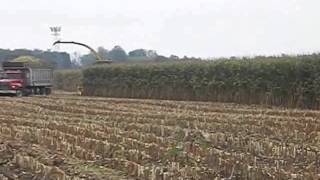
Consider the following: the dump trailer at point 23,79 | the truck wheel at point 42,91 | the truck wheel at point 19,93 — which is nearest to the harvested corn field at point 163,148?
the dump trailer at point 23,79

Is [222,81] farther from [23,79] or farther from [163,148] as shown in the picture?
[163,148]

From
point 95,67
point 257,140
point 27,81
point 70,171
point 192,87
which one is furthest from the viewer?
point 95,67

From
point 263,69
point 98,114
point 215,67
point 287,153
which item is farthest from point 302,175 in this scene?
point 215,67

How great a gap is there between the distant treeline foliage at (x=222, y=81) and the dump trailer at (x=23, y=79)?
12.9 feet

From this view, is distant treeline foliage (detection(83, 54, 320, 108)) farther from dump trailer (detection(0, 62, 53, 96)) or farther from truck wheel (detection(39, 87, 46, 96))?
dump trailer (detection(0, 62, 53, 96))

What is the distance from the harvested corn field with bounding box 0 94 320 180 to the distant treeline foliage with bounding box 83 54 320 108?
27.7ft

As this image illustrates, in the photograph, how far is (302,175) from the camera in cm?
936

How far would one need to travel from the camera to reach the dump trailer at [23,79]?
42.3 metres

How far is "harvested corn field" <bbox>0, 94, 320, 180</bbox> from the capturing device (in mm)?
9953

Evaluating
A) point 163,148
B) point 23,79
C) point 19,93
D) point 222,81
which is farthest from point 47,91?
point 163,148

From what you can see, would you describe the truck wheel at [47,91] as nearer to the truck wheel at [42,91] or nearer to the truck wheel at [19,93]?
the truck wheel at [42,91]

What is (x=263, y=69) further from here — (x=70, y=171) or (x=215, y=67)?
(x=70, y=171)

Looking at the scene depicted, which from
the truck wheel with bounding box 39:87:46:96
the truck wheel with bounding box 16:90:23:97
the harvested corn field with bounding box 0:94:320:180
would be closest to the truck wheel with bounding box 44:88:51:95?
the truck wheel with bounding box 39:87:46:96

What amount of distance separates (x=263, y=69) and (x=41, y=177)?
22.1 metres
